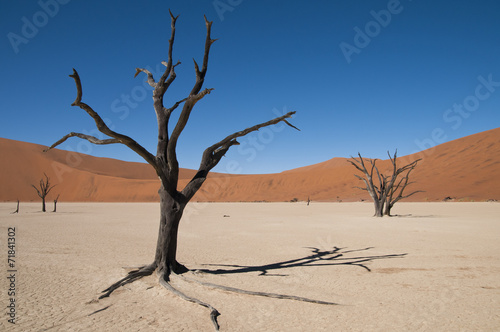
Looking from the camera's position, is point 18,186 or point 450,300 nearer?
point 450,300

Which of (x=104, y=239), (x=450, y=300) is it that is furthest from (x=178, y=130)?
(x=104, y=239)

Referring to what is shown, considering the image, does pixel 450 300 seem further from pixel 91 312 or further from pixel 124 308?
pixel 91 312

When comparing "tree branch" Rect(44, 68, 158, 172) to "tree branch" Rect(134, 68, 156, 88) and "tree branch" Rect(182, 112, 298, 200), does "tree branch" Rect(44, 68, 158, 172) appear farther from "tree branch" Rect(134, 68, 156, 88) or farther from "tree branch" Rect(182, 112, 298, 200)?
"tree branch" Rect(134, 68, 156, 88)

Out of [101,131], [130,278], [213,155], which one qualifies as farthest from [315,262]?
[101,131]

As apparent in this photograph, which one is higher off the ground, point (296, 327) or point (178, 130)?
point (178, 130)

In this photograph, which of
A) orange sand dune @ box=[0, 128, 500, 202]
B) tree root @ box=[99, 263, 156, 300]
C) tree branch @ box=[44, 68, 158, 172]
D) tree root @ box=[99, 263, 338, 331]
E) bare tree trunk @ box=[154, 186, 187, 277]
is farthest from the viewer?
orange sand dune @ box=[0, 128, 500, 202]

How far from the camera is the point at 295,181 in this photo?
65938 millimetres

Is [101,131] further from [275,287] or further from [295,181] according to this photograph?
[295,181]

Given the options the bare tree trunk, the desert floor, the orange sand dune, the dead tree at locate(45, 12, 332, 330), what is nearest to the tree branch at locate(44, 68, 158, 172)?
the dead tree at locate(45, 12, 332, 330)

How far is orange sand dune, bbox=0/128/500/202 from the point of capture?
39.7 meters

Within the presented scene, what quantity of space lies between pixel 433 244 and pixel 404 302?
222 inches

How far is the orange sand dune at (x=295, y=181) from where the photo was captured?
39.7 metres

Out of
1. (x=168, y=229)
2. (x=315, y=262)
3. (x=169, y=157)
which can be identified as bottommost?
(x=315, y=262)

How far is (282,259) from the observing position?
7090mm
